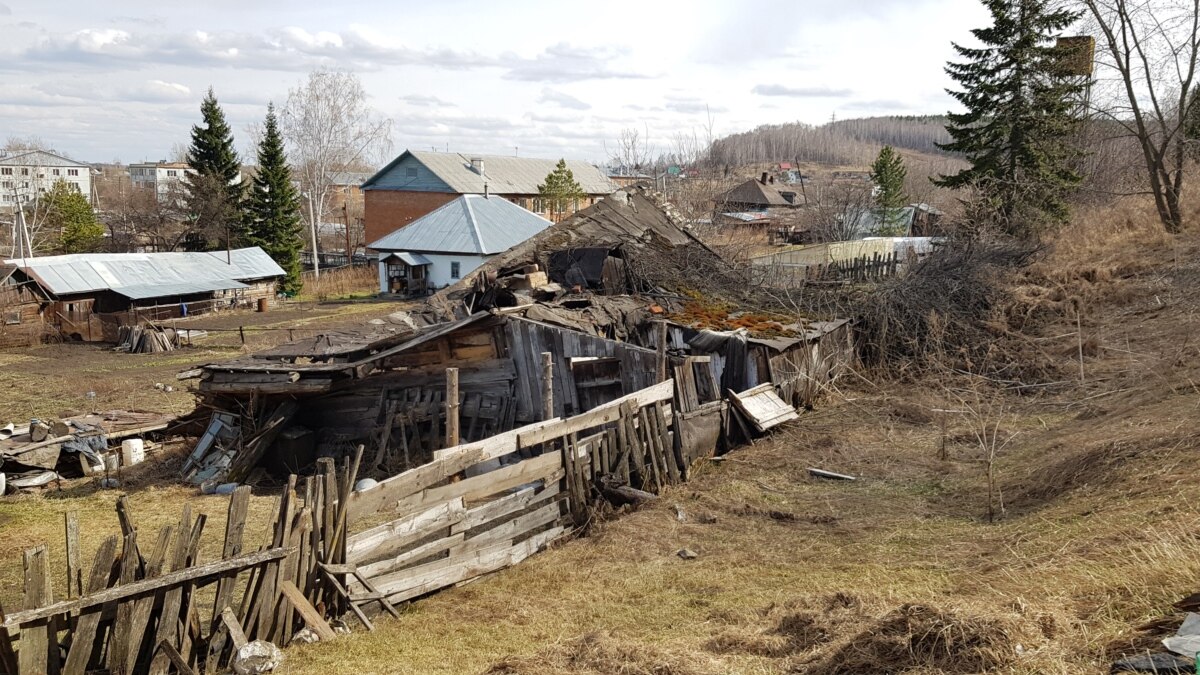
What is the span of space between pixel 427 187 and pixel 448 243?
15.9 m

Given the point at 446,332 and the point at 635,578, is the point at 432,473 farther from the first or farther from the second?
the point at 446,332

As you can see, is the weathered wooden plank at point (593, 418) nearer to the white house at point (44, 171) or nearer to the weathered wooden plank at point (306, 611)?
the weathered wooden plank at point (306, 611)

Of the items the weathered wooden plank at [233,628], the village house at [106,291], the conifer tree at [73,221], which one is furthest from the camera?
the conifer tree at [73,221]

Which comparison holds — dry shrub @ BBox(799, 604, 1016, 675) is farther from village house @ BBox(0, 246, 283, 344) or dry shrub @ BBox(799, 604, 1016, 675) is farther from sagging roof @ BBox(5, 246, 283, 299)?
sagging roof @ BBox(5, 246, 283, 299)

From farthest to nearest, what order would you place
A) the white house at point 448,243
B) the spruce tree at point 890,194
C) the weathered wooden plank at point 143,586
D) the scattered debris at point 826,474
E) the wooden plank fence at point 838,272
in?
the spruce tree at point 890,194, the white house at point 448,243, the wooden plank fence at point 838,272, the scattered debris at point 826,474, the weathered wooden plank at point 143,586

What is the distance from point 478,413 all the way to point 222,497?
168 inches

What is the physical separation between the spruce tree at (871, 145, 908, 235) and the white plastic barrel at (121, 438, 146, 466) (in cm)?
3984

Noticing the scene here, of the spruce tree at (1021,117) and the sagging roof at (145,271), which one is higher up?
the spruce tree at (1021,117)

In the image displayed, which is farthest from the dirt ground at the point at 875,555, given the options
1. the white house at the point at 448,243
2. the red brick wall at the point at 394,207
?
the red brick wall at the point at 394,207

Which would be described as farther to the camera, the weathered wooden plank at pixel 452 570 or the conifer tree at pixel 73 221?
the conifer tree at pixel 73 221

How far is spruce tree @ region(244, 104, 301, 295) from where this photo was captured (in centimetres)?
4981

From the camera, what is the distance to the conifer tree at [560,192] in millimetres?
60031

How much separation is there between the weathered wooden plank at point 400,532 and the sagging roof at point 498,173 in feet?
167

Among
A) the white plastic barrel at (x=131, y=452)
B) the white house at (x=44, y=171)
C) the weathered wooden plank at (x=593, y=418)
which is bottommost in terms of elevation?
the white plastic barrel at (x=131, y=452)
